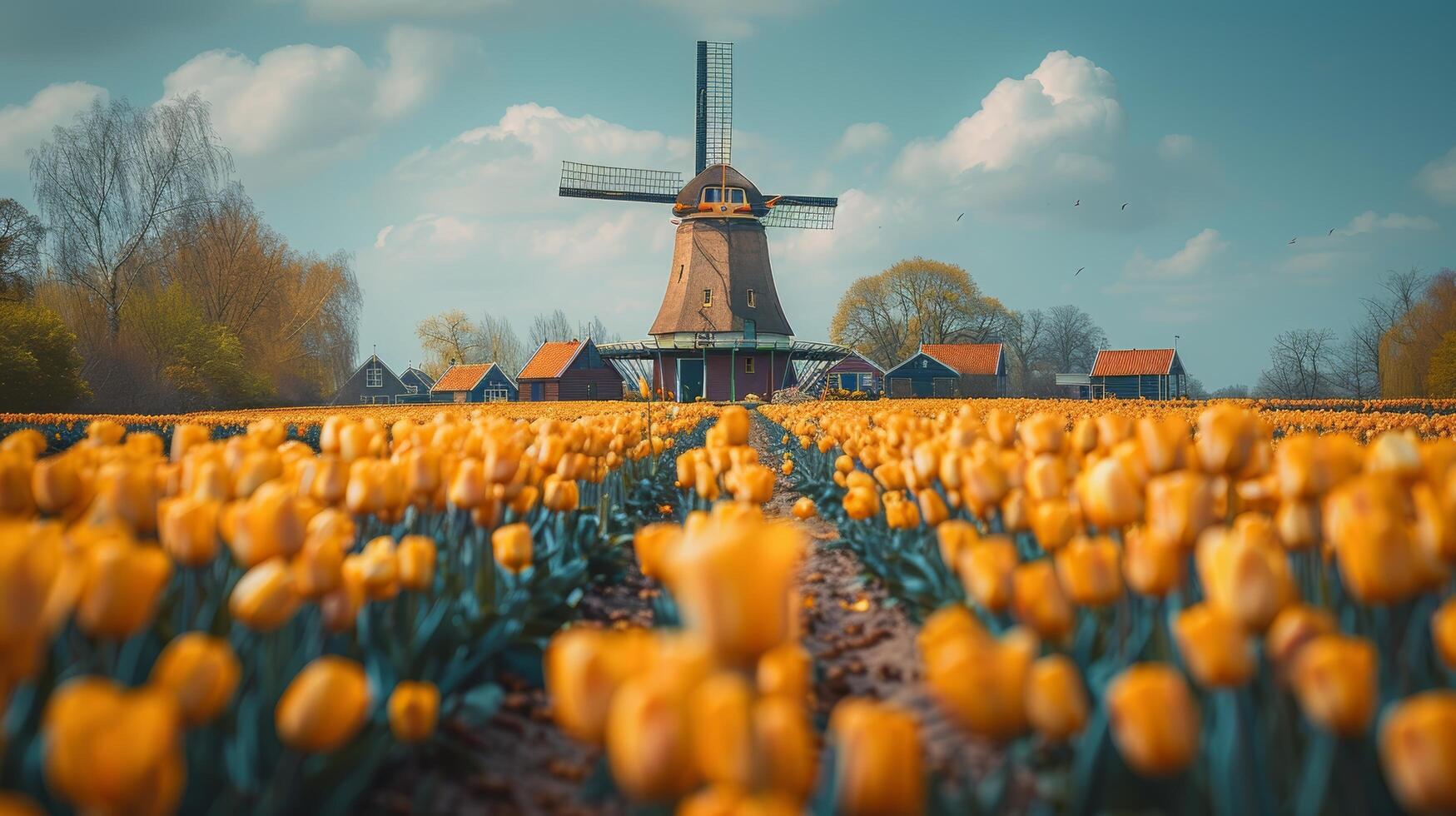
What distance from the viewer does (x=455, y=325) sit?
222 feet

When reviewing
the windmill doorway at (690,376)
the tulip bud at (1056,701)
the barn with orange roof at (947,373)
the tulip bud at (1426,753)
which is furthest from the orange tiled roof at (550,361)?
the tulip bud at (1426,753)

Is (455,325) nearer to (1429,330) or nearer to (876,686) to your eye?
(1429,330)

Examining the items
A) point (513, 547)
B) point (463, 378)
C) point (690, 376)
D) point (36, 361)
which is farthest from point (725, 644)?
point (463, 378)

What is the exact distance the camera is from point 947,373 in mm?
46844

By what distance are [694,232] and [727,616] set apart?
34083mm

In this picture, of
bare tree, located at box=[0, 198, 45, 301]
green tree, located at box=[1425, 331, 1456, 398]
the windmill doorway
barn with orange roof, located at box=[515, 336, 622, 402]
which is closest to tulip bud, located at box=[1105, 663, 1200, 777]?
bare tree, located at box=[0, 198, 45, 301]

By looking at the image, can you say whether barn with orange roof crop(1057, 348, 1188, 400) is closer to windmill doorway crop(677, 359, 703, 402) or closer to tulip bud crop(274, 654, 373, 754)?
windmill doorway crop(677, 359, 703, 402)

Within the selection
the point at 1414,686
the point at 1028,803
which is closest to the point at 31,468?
the point at 1028,803

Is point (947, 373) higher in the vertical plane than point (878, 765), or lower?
higher

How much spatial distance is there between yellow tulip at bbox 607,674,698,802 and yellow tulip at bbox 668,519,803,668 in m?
0.09

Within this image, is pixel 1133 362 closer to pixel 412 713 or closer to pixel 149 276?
pixel 149 276

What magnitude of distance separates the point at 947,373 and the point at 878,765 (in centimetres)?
4738

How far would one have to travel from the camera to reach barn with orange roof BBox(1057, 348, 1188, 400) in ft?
158

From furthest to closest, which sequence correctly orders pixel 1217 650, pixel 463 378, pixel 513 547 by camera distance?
pixel 463 378 → pixel 513 547 → pixel 1217 650
